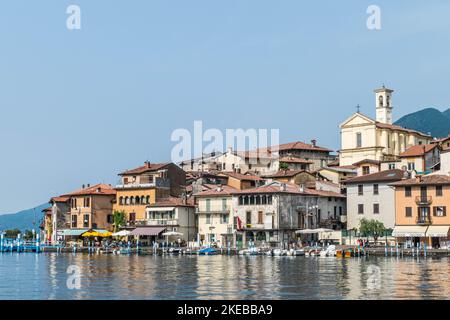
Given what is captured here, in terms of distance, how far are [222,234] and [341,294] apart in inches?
2280

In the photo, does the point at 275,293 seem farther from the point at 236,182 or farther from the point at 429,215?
the point at 236,182

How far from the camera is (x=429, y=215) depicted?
82.5 m

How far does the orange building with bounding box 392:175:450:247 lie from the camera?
268 feet

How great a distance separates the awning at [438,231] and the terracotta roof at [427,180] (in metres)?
4.44

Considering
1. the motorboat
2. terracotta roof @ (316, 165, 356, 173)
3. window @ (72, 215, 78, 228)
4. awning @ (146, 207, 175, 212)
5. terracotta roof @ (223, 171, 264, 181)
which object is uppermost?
terracotta roof @ (316, 165, 356, 173)

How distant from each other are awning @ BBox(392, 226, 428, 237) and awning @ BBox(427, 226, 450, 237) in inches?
25.0

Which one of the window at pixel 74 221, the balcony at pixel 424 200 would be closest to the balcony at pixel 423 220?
the balcony at pixel 424 200

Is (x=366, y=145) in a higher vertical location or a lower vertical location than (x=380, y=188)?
higher

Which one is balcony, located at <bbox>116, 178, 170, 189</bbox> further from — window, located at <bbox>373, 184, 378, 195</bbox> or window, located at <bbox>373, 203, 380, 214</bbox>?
window, located at <bbox>373, 203, 380, 214</bbox>

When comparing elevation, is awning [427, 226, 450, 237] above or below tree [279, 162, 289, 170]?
below

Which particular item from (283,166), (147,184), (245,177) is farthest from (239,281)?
(283,166)

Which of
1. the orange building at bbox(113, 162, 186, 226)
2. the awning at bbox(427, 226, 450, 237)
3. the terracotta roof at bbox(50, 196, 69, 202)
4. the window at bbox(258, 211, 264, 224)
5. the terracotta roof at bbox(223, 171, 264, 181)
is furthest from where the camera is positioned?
the terracotta roof at bbox(50, 196, 69, 202)

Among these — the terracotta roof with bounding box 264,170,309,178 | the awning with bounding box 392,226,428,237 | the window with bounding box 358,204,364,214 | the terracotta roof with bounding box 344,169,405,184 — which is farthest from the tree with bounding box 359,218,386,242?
the terracotta roof with bounding box 264,170,309,178
